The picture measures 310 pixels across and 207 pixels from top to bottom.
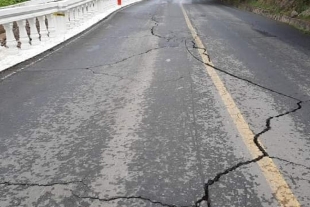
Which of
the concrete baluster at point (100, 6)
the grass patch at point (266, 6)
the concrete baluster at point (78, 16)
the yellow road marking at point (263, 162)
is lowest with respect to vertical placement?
the grass patch at point (266, 6)

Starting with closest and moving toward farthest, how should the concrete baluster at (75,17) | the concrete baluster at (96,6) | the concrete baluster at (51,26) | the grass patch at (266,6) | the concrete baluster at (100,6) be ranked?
the concrete baluster at (51,26) → the concrete baluster at (75,17) → the concrete baluster at (96,6) → the concrete baluster at (100,6) → the grass patch at (266,6)

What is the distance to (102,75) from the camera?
6262 mm

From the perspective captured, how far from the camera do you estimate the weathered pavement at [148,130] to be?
2.87 m

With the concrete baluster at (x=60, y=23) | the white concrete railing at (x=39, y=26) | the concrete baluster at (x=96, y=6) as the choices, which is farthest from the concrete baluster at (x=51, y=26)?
the concrete baluster at (x=96, y=6)

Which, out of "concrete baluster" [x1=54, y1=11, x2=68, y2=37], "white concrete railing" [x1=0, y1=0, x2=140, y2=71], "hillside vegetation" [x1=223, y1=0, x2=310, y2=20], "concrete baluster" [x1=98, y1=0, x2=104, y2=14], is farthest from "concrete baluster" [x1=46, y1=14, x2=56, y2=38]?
"hillside vegetation" [x1=223, y1=0, x2=310, y2=20]

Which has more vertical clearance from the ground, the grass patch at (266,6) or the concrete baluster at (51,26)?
the concrete baluster at (51,26)

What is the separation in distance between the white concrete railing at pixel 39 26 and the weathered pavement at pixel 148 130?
46cm

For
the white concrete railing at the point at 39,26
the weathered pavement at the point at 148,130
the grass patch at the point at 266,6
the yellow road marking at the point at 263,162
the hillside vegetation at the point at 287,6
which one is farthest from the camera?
the grass patch at the point at 266,6

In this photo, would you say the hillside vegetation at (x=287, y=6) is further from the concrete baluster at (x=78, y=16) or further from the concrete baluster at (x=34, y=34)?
the concrete baluster at (x=34, y=34)

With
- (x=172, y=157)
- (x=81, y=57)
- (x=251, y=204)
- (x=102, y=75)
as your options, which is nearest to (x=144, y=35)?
(x=81, y=57)

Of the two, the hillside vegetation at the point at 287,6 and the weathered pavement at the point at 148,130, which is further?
the hillside vegetation at the point at 287,6

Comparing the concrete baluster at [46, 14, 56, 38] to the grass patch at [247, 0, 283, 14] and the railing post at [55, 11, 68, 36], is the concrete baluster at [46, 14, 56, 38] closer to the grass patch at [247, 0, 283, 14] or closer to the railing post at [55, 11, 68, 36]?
the railing post at [55, 11, 68, 36]

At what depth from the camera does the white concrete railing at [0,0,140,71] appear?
23.7 feet

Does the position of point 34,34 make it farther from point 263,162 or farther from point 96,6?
point 96,6
